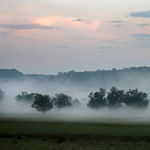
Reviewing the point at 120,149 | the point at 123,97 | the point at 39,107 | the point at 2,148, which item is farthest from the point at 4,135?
the point at 123,97

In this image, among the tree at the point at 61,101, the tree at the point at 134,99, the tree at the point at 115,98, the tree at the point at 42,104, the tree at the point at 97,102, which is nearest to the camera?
the tree at the point at 42,104

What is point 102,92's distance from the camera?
5979 inches

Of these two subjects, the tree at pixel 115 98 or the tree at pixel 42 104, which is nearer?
the tree at pixel 42 104

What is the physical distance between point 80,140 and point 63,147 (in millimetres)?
5796

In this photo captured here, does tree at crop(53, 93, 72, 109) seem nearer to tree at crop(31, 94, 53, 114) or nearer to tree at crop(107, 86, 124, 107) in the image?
tree at crop(31, 94, 53, 114)

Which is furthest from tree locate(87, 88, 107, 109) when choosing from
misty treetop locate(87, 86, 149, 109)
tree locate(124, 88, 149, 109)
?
tree locate(124, 88, 149, 109)

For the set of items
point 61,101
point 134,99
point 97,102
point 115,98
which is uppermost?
point 115,98

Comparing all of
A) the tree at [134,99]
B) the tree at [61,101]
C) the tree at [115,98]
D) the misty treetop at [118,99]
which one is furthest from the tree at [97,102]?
the tree at [61,101]

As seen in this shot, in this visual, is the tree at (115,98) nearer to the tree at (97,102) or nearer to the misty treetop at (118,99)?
the misty treetop at (118,99)

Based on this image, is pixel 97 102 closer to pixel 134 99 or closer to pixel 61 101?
pixel 61 101

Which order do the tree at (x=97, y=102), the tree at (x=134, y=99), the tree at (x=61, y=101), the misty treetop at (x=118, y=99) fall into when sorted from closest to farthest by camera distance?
the tree at (x=134, y=99)
the tree at (x=61, y=101)
the misty treetop at (x=118, y=99)
the tree at (x=97, y=102)

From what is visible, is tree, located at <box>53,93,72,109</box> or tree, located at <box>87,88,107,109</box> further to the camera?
tree, located at <box>87,88,107,109</box>

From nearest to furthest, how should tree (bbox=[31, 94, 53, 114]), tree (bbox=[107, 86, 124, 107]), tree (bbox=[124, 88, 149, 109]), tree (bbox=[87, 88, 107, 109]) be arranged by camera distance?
tree (bbox=[31, 94, 53, 114]) < tree (bbox=[124, 88, 149, 109]) < tree (bbox=[87, 88, 107, 109]) < tree (bbox=[107, 86, 124, 107])

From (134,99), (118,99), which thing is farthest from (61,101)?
(134,99)
